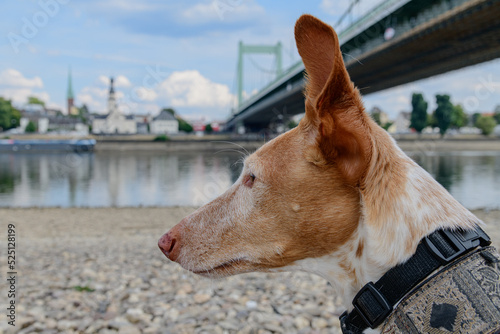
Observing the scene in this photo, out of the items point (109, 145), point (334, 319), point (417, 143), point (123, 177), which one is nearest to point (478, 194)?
point (334, 319)

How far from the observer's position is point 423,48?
21859 millimetres

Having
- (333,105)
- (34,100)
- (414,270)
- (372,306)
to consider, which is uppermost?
(34,100)

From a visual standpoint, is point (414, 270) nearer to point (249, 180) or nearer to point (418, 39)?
point (249, 180)

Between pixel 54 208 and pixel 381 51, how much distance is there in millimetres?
18688

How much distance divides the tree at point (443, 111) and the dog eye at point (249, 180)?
52.1m

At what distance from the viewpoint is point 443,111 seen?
48938 mm

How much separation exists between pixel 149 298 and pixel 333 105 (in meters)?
3.87

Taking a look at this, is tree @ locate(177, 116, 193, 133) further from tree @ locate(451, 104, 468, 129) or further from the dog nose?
the dog nose

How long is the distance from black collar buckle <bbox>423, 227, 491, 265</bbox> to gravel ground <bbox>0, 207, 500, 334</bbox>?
1301 millimetres

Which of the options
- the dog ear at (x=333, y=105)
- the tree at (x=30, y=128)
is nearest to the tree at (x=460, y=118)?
the dog ear at (x=333, y=105)

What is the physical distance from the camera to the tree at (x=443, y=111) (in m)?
48.7

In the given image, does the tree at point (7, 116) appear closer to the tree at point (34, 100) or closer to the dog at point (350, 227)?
the tree at point (34, 100)

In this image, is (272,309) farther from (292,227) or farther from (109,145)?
(109,145)

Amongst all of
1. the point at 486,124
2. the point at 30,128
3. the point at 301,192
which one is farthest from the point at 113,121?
the point at 301,192
